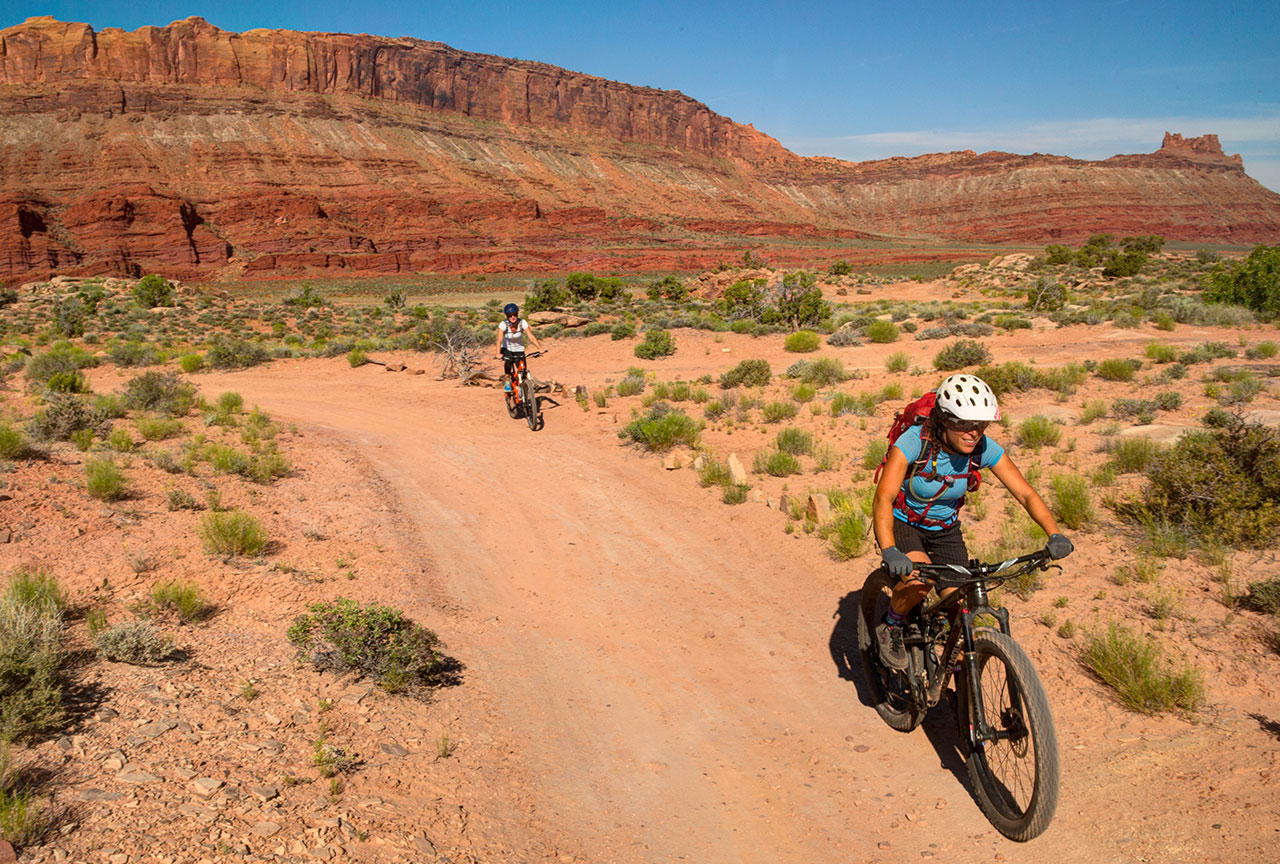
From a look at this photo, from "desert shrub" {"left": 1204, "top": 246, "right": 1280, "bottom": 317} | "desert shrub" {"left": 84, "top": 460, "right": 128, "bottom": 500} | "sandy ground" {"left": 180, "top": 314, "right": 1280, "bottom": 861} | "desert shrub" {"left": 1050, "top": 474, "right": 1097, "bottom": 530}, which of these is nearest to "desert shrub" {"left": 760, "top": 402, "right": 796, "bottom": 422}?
"sandy ground" {"left": 180, "top": 314, "right": 1280, "bottom": 861}

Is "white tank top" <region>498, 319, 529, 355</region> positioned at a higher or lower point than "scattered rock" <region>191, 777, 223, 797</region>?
higher

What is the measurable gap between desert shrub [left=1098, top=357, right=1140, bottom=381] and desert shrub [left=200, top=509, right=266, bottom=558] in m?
12.3

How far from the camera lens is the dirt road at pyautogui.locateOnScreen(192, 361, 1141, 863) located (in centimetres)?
344

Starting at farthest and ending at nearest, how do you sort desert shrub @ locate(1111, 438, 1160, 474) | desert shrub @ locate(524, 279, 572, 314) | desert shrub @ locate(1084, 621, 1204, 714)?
desert shrub @ locate(524, 279, 572, 314) < desert shrub @ locate(1111, 438, 1160, 474) < desert shrub @ locate(1084, 621, 1204, 714)

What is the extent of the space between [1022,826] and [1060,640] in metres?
2.13

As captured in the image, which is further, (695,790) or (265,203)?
(265,203)

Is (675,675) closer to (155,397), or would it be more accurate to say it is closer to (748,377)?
(748,377)

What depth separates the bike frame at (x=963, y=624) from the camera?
3207mm

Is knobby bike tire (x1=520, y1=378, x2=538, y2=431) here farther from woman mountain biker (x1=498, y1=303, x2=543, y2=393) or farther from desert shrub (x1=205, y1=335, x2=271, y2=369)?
desert shrub (x1=205, y1=335, x2=271, y2=369)

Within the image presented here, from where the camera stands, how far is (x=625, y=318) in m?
25.8

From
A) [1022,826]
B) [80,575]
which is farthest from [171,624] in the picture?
[1022,826]

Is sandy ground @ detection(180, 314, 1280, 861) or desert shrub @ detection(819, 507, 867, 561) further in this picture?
desert shrub @ detection(819, 507, 867, 561)

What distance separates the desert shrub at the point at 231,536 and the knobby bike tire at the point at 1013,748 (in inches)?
212

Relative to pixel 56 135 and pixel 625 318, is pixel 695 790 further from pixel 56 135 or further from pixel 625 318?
pixel 56 135
